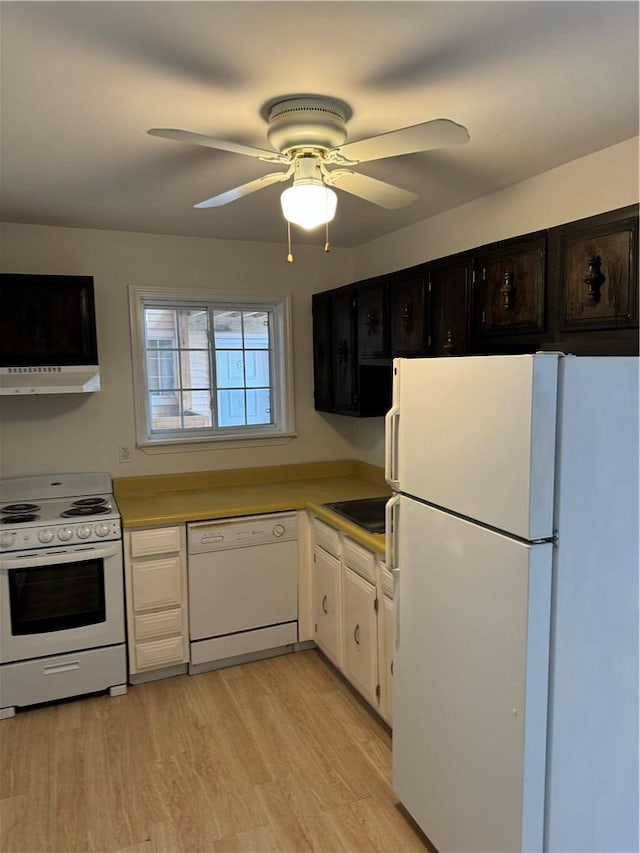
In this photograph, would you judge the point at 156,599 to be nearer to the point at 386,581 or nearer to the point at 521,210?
the point at 386,581

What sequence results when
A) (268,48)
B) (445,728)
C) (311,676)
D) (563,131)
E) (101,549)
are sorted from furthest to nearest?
(311,676)
(101,549)
(563,131)
(445,728)
(268,48)

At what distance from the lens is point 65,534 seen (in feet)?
9.50

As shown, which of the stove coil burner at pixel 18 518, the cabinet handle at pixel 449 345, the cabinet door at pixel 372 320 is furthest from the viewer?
the cabinet door at pixel 372 320

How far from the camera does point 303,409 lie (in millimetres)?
4102

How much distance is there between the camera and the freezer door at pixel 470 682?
156 centimetres

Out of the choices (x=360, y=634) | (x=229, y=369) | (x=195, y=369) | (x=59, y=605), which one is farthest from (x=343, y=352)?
(x=59, y=605)

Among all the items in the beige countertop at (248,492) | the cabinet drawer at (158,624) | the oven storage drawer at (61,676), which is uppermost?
the beige countertop at (248,492)

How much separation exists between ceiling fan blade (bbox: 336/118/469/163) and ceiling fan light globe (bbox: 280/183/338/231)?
13 centimetres

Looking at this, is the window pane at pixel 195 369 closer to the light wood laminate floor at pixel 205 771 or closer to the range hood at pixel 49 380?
the range hood at pixel 49 380

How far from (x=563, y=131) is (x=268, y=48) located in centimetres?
116

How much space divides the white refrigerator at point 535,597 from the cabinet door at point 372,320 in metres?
1.30

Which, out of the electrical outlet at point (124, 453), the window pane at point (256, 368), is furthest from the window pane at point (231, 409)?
the electrical outlet at point (124, 453)

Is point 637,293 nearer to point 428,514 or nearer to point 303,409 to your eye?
point 428,514

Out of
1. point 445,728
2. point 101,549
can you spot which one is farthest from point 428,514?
point 101,549
